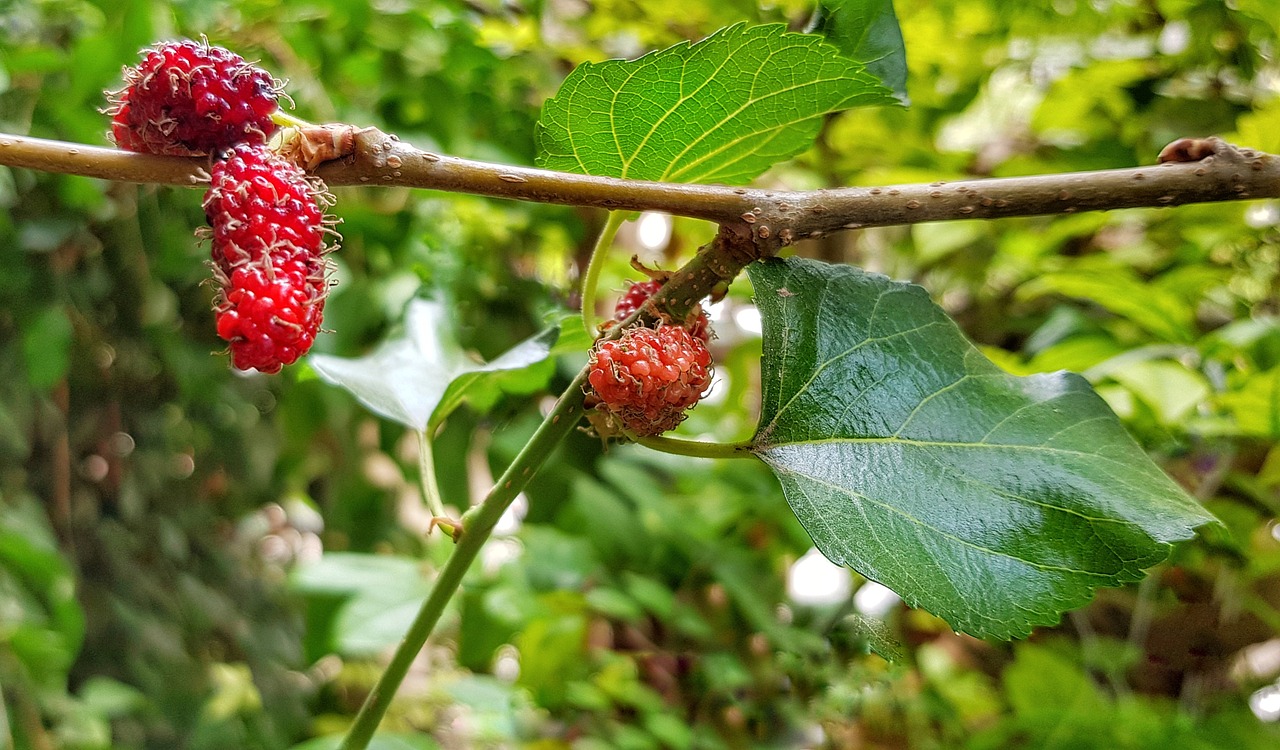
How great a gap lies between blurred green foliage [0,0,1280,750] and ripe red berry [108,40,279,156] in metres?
0.29

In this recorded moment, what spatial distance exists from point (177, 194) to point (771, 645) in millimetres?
697

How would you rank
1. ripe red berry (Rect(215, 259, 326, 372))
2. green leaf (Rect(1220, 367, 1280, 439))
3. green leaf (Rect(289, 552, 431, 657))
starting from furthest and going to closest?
1. green leaf (Rect(289, 552, 431, 657))
2. green leaf (Rect(1220, 367, 1280, 439))
3. ripe red berry (Rect(215, 259, 326, 372))

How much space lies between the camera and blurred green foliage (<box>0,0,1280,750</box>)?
0.60 metres

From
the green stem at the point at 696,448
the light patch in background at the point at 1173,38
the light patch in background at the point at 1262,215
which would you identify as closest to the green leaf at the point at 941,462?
the green stem at the point at 696,448

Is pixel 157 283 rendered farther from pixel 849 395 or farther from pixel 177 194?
pixel 849 395

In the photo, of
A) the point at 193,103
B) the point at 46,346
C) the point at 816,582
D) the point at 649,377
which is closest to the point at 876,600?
the point at 816,582

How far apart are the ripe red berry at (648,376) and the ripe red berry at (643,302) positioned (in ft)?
0.08

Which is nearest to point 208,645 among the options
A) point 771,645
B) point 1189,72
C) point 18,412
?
A: point 18,412

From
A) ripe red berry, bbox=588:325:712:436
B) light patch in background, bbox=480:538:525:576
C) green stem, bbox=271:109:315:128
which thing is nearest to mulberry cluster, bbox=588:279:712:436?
ripe red berry, bbox=588:325:712:436

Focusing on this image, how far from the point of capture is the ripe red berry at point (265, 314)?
0.23 meters

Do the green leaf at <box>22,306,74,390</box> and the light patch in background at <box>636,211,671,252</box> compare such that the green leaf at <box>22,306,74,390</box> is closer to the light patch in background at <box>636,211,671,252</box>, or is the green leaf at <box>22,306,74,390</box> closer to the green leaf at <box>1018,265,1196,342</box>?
the light patch in background at <box>636,211,671,252</box>

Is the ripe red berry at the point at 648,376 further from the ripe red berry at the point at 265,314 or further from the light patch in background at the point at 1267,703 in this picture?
Answer: the light patch in background at the point at 1267,703

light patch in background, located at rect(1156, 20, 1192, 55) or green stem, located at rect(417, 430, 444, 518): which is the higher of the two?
light patch in background, located at rect(1156, 20, 1192, 55)

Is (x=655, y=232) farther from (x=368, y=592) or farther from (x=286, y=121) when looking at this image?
(x=286, y=121)
